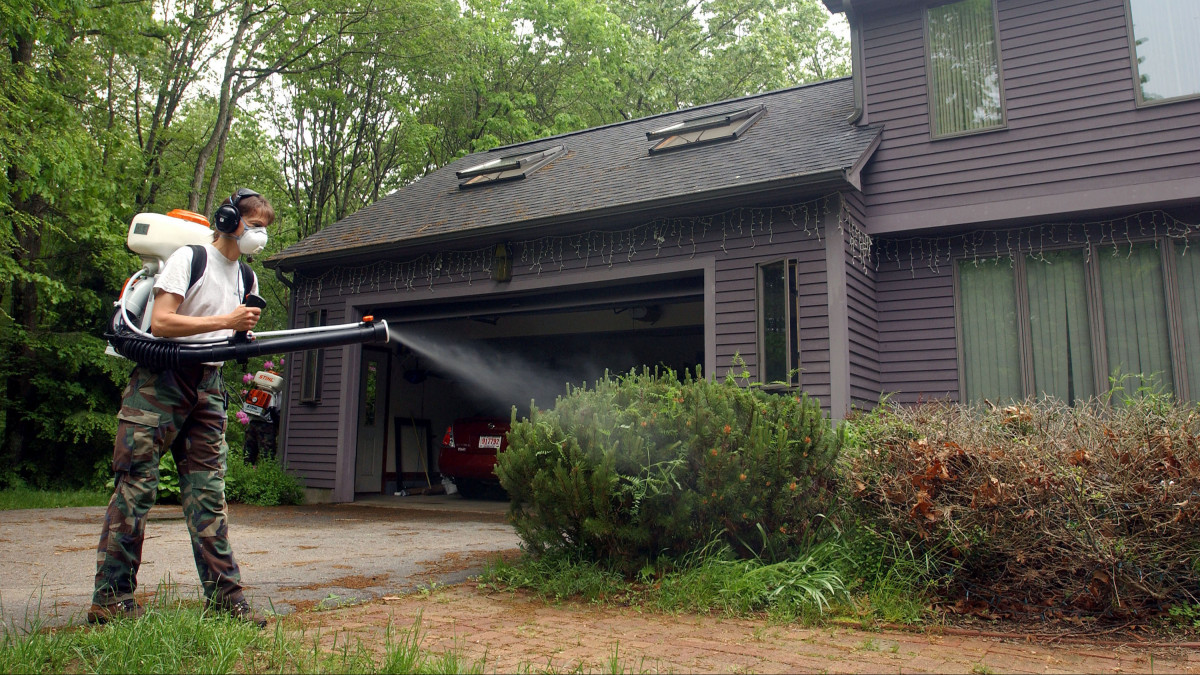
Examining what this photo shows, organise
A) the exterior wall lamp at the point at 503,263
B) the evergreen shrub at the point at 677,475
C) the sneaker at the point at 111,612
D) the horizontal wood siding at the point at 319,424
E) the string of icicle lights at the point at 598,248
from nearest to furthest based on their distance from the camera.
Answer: the sneaker at the point at 111,612
the evergreen shrub at the point at 677,475
the string of icicle lights at the point at 598,248
the exterior wall lamp at the point at 503,263
the horizontal wood siding at the point at 319,424

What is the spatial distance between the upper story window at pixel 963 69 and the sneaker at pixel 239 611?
7.25 m

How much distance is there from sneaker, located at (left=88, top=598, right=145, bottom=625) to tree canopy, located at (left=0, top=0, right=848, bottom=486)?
805cm

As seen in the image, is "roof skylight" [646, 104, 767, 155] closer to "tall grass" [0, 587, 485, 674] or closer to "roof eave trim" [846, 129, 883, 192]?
"roof eave trim" [846, 129, 883, 192]

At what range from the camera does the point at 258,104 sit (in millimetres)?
21891

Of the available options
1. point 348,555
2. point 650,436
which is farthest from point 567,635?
point 348,555

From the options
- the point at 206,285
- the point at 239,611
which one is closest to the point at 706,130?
the point at 206,285

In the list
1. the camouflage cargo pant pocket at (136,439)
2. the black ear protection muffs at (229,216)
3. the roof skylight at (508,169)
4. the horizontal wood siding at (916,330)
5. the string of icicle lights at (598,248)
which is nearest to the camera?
the camouflage cargo pant pocket at (136,439)

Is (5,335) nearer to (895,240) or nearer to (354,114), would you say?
(354,114)

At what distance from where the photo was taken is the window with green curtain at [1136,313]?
7.14 metres

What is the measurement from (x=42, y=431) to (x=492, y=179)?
26.3 feet

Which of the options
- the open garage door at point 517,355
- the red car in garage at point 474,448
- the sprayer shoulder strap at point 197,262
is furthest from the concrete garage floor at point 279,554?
the open garage door at point 517,355

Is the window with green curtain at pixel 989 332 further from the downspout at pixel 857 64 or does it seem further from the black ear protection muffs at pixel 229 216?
the black ear protection muffs at pixel 229 216

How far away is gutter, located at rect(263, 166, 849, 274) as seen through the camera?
24.5 ft

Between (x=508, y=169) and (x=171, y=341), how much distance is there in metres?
8.85
